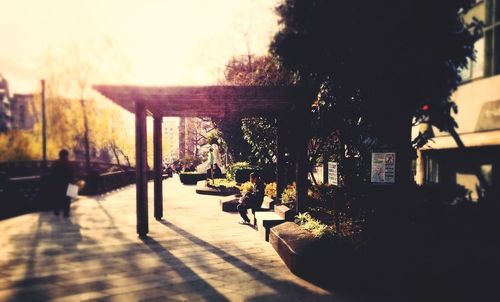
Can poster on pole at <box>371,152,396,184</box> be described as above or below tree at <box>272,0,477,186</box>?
below

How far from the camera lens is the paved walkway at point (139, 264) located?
5066 millimetres

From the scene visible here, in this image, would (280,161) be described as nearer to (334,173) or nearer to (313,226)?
(334,173)

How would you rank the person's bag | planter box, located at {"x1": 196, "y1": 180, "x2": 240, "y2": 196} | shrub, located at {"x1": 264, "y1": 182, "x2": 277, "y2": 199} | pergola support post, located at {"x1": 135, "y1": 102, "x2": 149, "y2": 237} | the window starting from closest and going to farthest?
1. the person's bag
2. the window
3. pergola support post, located at {"x1": 135, "y1": 102, "x2": 149, "y2": 237}
4. shrub, located at {"x1": 264, "y1": 182, "x2": 277, "y2": 199}
5. planter box, located at {"x1": 196, "y1": 180, "x2": 240, "y2": 196}

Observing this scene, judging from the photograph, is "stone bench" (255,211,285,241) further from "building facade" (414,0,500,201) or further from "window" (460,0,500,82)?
"window" (460,0,500,82)

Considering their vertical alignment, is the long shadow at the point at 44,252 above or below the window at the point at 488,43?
below

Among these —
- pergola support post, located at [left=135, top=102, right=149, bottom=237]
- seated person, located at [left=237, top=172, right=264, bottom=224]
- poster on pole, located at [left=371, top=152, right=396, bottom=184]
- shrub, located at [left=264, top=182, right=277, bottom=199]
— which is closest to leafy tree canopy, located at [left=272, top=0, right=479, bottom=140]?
poster on pole, located at [left=371, top=152, right=396, bottom=184]

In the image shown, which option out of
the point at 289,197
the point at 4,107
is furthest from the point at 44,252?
the point at 289,197

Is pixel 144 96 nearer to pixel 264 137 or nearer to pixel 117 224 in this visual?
pixel 117 224

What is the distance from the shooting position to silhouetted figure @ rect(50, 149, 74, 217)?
6551 mm

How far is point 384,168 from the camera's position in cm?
629

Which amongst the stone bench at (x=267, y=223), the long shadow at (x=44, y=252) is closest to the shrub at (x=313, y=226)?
the stone bench at (x=267, y=223)

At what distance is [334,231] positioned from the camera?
6.55m

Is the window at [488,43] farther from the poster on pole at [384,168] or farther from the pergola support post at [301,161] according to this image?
the pergola support post at [301,161]

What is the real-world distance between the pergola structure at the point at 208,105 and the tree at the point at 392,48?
2.02m
